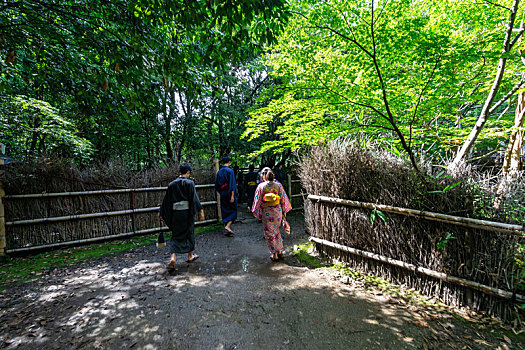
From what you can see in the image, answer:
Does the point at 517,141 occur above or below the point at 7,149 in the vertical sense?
below

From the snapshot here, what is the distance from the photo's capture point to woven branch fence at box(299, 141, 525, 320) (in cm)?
253

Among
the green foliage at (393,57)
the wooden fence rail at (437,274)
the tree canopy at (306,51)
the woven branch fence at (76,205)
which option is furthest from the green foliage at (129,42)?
the wooden fence rail at (437,274)

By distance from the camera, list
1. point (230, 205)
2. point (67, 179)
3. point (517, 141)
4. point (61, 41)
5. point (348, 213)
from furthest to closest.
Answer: point (230, 205) → point (67, 179) → point (517, 141) → point (348, 213) → point (61, 41)

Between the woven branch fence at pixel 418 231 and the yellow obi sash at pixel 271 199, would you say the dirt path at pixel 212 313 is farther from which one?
the yellow obi sash at pixel 271 199

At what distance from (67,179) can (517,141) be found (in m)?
9.85

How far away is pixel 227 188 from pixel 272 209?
2381 mm

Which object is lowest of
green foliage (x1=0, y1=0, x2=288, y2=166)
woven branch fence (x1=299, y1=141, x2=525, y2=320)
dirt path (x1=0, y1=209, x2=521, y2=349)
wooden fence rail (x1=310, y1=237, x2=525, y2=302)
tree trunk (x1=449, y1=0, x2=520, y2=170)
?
dirt path (x1=0, y1=209, x2=521, y2=349)

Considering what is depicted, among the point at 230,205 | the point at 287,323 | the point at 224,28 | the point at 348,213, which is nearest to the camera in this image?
the point at 287,323

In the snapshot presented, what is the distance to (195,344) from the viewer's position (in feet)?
7.62

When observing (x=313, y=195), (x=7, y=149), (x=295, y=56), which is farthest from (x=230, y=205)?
(x=7, y=149)

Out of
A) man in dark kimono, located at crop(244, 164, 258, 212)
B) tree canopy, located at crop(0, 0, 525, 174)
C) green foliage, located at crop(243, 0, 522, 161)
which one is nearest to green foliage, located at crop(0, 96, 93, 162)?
tree canopy, located at crop(0, 0, 525, 174)

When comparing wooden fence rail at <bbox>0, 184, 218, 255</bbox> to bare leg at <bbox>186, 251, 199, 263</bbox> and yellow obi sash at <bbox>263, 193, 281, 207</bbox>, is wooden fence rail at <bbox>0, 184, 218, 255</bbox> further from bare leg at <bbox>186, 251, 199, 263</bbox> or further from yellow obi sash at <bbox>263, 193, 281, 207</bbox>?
yellow obi sash at <bbox>263, 193, 281, 207</bbox>

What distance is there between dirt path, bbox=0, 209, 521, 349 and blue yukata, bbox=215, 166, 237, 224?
2.47 meters

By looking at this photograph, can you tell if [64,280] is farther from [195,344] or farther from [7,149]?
[7,149]
